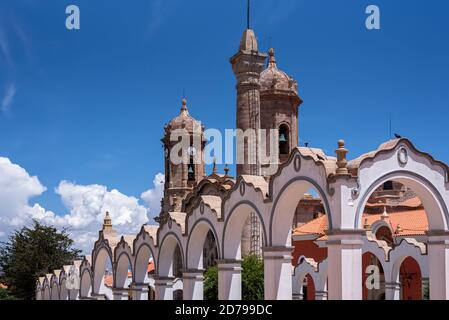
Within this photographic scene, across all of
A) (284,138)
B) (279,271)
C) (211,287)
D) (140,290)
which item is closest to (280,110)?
(284,138)

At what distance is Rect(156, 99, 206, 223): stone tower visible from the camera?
4653cm

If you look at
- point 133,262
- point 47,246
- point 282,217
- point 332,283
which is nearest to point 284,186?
point 282,217

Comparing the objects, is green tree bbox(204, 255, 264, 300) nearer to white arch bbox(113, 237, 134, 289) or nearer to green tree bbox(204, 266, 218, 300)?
green tree bbox(204, 266, 218, 300)

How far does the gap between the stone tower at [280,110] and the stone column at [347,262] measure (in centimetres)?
2589

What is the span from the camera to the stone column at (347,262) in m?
15.7

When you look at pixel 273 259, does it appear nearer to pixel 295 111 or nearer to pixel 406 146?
pixel 406 146

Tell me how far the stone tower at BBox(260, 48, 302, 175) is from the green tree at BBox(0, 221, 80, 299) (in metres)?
14.0

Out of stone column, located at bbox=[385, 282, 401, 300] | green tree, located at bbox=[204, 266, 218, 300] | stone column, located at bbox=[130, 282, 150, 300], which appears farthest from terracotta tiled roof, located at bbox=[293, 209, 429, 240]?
stone column, located at bbox=[130, 282, 150, 300]

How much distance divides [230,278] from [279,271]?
2601mm

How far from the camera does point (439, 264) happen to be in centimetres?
1759

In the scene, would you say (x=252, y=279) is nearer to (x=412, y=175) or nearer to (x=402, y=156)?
(x=412, y=175)
